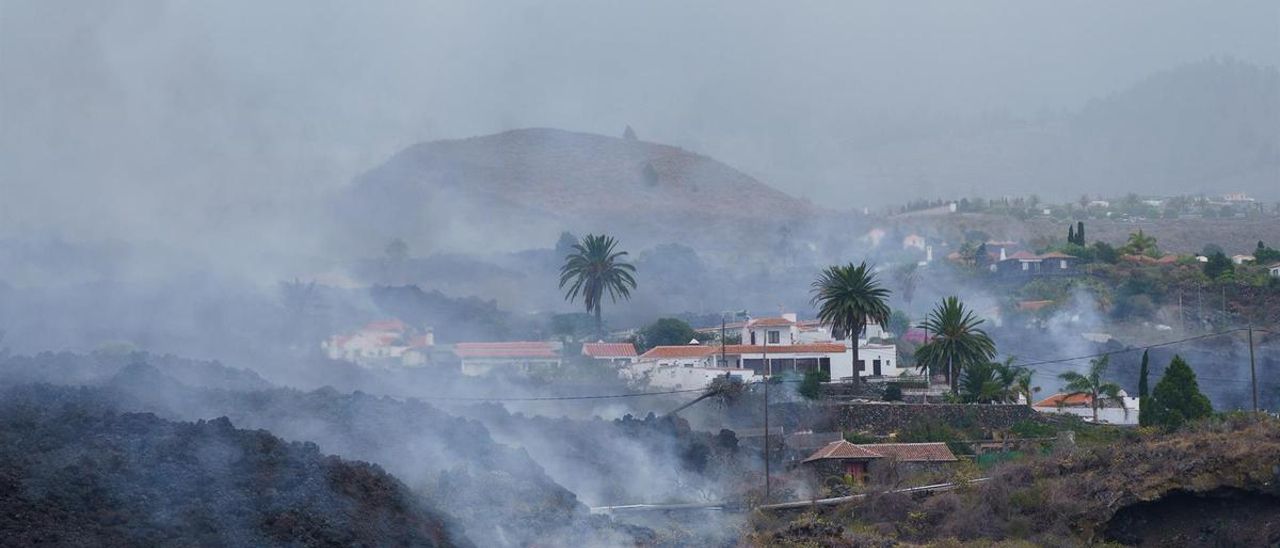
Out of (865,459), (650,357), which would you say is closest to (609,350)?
(650,357)

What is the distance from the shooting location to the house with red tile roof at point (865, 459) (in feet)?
202

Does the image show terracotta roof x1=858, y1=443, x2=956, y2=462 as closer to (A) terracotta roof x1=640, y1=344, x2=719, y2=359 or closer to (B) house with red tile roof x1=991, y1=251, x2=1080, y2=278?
(A) terracotta roof x1=640, y1=344, x2=719, y2=359

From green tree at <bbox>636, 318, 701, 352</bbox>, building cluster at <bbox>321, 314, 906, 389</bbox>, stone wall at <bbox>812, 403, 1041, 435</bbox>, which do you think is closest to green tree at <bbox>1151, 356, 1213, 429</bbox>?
stone wall at <bbox>812, 403, 1041, 435</bbox>

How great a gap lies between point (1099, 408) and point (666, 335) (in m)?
29.9

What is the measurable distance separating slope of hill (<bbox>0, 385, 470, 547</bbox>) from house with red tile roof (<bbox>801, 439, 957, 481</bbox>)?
22.1 metres

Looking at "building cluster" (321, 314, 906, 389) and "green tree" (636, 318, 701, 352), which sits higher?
"green tree" (636, 318, 701, 352)

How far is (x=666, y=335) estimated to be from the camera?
9650 centimetres

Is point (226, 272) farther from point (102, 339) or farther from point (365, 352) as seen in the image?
point (102, 339)

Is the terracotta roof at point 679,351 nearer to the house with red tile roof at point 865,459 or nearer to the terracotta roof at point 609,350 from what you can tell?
the terracotta roof at point 609,350

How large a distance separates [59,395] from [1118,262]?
9246 centimetres

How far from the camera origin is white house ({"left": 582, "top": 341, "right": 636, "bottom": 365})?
286 feet

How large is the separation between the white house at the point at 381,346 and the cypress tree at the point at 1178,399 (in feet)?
124

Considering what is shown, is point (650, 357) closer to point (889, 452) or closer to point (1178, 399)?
point (889, 452)

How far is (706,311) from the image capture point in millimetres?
126750
